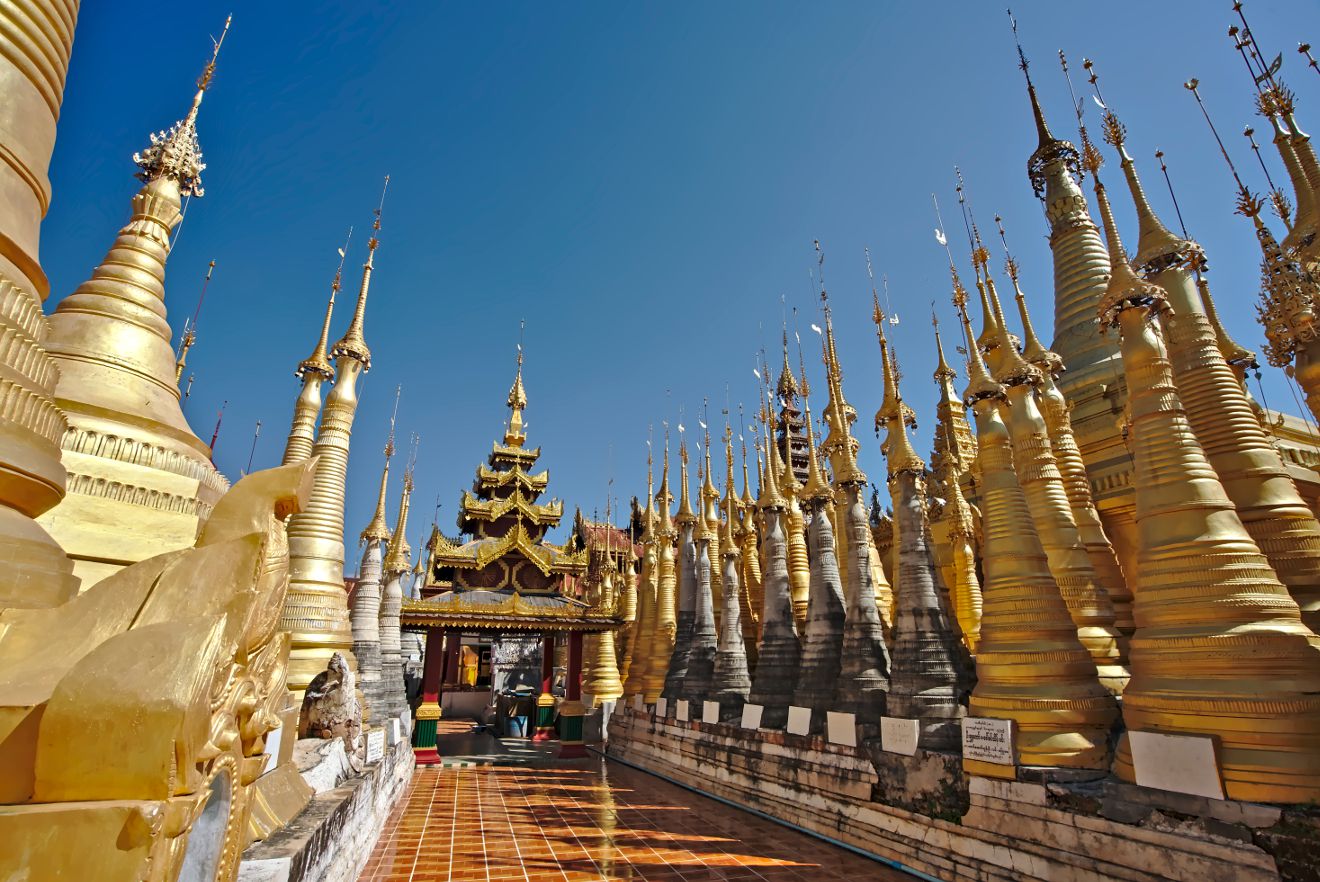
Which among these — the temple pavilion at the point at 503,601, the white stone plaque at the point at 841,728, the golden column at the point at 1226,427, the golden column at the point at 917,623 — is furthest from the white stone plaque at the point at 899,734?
the temple pavilion at the point at 503,601

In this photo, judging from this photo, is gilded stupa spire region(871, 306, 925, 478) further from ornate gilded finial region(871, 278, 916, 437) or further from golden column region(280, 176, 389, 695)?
golden column region(280, 176, 389, 695)

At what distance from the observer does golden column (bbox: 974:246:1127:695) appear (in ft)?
27.5

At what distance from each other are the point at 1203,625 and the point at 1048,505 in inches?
139

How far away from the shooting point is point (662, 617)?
1927 centimetres

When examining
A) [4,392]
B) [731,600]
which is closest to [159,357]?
[4,392]

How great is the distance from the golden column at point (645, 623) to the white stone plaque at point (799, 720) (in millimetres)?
8612

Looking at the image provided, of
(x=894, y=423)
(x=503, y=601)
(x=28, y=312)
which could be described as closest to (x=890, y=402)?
(x=894, y=423)

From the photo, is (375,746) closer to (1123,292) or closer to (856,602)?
(856,602)

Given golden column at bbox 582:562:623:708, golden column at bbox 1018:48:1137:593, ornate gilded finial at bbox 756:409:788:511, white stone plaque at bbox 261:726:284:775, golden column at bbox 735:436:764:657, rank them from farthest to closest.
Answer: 1. golden column at bbox 582:562:623:708
2. golden column at bbox 735:436:764:657
3. ornate gilded finial at bbox 756:409:788:511
4. golden column at bbox 1018:48:1137:593
5. white stone plaque at bbox 261:726:284:775

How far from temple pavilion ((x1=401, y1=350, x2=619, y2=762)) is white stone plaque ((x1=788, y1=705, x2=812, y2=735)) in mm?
10169

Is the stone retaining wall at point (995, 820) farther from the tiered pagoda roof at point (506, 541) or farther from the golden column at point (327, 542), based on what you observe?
the tiered pagoda roof at point (506, 541)

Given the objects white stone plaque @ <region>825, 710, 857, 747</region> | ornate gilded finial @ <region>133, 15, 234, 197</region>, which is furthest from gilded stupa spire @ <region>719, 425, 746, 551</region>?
ornate gilded finial @ <region>133, 15, 234, 197</region>

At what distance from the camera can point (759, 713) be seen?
11781mm

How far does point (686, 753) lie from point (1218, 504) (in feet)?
35.4
